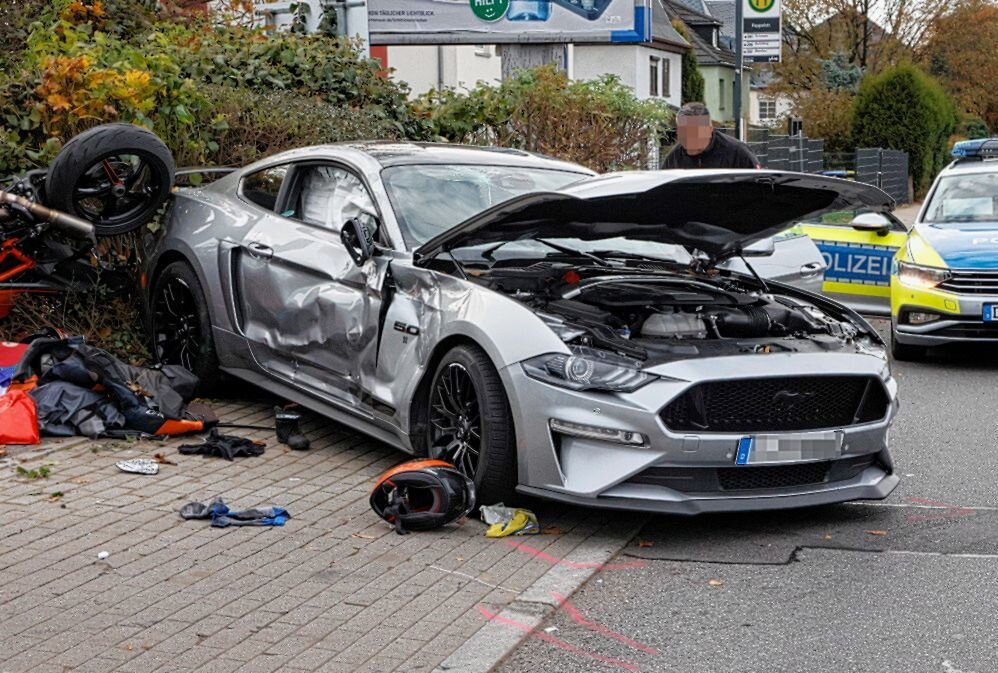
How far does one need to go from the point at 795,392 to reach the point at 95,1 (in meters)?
10.2

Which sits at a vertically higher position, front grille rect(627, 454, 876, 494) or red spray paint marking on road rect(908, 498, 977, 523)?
front grille rect(627, 454, 876, 494)

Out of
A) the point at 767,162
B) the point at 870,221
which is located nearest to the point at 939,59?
the point at 767,162

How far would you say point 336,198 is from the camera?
7707 millimetres

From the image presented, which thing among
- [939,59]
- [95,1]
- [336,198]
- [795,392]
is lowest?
[795,392]

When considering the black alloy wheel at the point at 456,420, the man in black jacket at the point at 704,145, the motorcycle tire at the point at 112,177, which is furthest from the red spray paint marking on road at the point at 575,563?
the man in black jacket at the point at 704,145

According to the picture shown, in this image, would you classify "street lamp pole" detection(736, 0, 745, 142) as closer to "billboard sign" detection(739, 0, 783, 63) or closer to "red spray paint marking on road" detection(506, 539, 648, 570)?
"billboard sign" detection(739, 0, 783, 63)

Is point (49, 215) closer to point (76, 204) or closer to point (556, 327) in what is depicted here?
point (76, 204)

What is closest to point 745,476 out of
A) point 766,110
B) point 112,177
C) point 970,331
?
point 112,177

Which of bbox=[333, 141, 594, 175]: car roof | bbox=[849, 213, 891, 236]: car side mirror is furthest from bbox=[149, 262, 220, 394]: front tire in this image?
bbox=[849, 213, 891, 236]: car side mirror

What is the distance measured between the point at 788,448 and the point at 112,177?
4.82 m

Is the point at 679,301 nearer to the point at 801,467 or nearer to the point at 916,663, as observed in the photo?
the point at 801,467

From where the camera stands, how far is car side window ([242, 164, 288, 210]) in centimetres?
820

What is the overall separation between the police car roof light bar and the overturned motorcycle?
29.9ft

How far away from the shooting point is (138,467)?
6.94m
